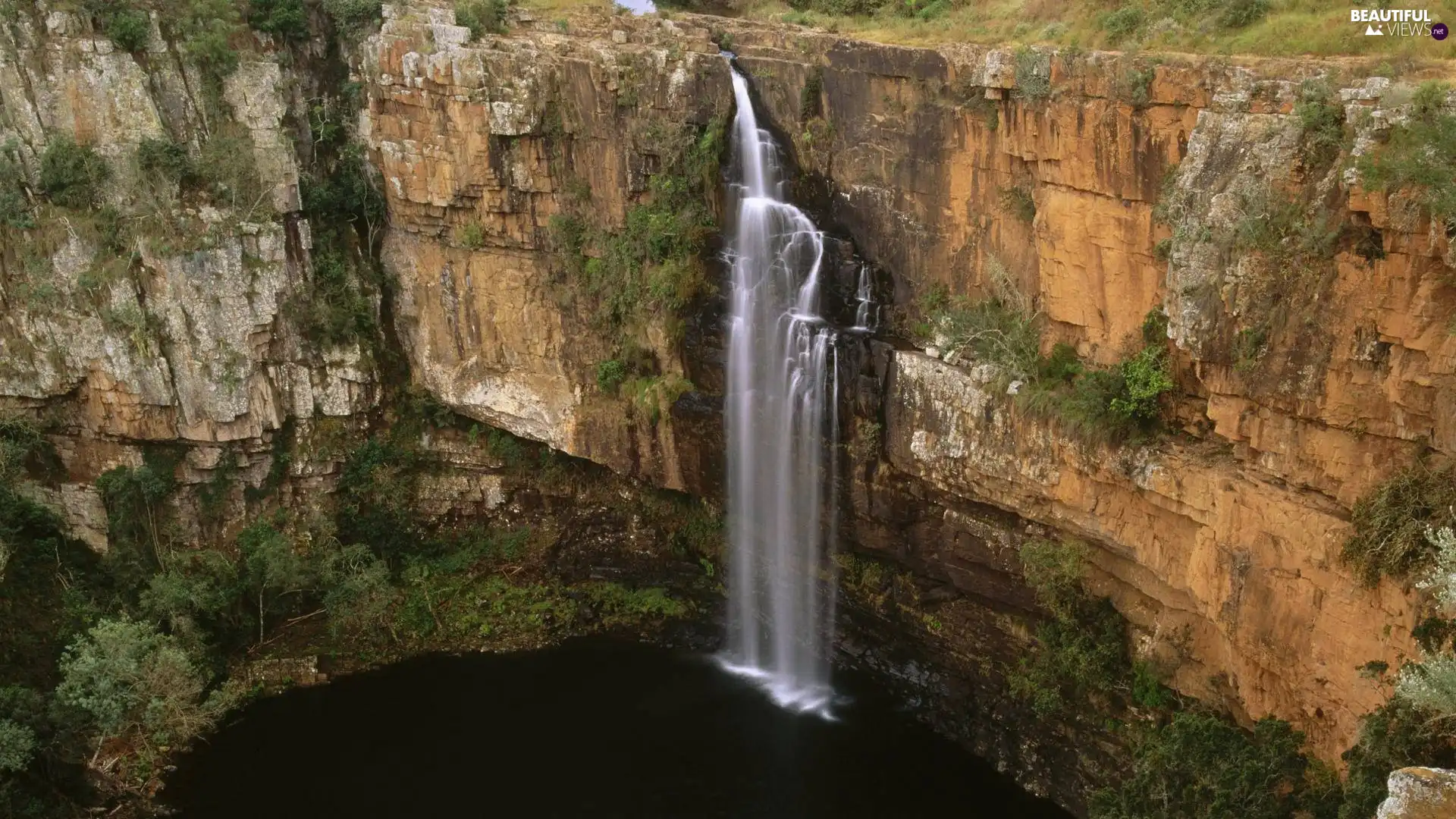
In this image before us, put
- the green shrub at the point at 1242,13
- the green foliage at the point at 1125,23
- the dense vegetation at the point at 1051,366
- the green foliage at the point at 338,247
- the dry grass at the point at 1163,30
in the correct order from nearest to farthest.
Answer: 1. the dry grass at the point at 1163,30
2. the dense vegetation at the point at 1051,366
3. the green shrub at the point at 1242,13
4. the green foliage at the point at 1125,23
5. the green foliage at the point at 338,247

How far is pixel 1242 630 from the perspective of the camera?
16.6 meters

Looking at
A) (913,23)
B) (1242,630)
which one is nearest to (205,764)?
(1242,630)

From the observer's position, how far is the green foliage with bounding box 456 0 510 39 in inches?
948

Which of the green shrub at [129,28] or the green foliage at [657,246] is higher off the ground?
the green shrub at [129,28]

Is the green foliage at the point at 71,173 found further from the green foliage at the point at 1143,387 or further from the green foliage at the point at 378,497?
the green foliage at the point at 1143,387

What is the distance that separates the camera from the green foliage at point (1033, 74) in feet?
60.4

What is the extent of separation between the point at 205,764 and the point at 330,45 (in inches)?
587

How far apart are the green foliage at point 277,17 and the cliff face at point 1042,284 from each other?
2.03m

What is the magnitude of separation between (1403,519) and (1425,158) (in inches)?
167

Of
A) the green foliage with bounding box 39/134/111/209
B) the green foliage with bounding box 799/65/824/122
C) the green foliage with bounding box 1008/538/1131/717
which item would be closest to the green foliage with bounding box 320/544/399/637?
the green foliage with bounding box 39/134/111/209

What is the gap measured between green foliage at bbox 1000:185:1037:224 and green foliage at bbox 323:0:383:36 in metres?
13.8

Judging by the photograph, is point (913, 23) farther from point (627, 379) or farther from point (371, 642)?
point (371, 642)

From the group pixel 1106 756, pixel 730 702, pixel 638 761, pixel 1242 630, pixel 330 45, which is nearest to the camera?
pixel 1242 630

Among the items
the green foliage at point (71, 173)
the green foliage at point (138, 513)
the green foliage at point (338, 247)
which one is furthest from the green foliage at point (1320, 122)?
the green foliage at point (138, 513)
